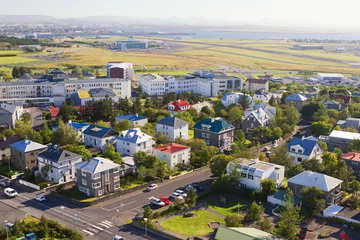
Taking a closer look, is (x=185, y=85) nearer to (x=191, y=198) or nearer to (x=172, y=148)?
(x=172, y=148)

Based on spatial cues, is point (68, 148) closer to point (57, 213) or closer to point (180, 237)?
point (57, 213)

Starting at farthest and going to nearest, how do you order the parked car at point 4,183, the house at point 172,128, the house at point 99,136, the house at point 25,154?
the house at point 172,128
the house at point 99,136
the house at point 25,154
the parked car at point 4,183

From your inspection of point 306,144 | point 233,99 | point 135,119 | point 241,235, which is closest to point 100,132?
point 135,119

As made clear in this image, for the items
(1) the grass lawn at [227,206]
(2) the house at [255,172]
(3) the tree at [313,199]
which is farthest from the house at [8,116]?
(3) the tree at [313,199]

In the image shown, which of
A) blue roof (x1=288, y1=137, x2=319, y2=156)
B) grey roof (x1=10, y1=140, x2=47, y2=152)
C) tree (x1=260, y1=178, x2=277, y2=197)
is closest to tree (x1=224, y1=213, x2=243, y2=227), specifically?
tree (x1=260, y1=178, x2=277, y2=197)

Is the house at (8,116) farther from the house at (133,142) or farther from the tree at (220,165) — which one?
the tree at (220,165)
